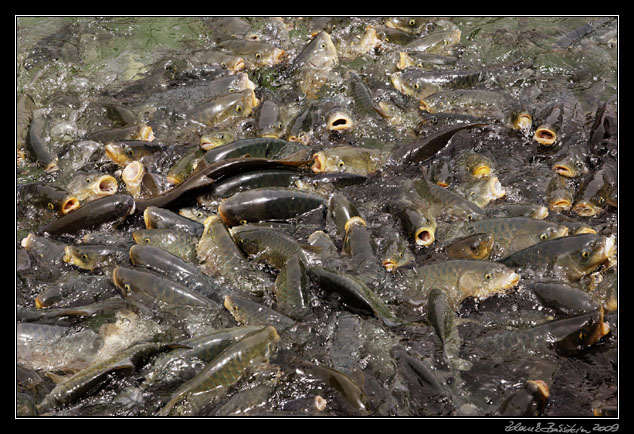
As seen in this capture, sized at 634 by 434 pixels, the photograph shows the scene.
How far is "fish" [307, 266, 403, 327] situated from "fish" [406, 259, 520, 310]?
295 mm

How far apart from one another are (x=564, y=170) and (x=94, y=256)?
4205mm

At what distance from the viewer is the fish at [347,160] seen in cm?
554

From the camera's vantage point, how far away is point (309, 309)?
163 inches

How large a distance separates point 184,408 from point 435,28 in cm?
610

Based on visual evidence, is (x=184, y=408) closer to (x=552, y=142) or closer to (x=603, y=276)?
(x=603, y=276)

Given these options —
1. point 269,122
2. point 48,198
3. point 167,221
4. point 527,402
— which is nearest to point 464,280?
point 527,402

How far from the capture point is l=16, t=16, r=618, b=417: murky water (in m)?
3.61

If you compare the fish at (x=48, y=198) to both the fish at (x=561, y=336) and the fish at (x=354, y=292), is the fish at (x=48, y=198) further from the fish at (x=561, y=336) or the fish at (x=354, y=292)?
the fish at (x=561, y=336)

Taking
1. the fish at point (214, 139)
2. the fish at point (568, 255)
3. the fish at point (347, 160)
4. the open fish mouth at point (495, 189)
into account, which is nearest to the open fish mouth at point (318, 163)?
the fish at point (347, 160)

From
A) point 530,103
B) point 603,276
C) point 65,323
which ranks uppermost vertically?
point 530,103

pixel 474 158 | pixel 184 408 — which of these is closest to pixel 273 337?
pixel 184 408

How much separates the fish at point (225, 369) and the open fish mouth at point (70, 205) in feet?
8.05

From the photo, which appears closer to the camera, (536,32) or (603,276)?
(603,276)

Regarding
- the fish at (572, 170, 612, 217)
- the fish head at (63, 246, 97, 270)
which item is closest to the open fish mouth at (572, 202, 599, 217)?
the fish at (572, 170, 612, 217)
